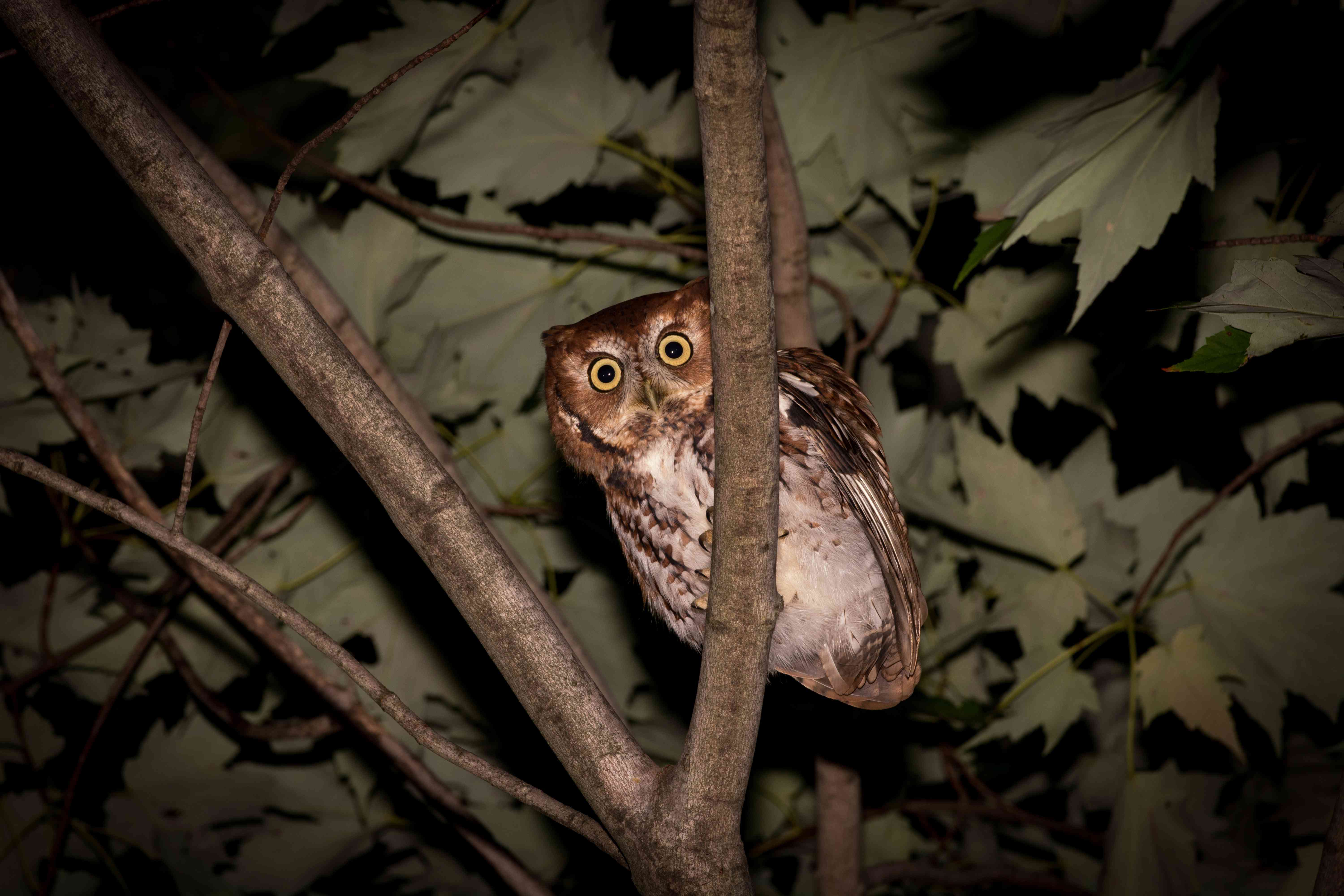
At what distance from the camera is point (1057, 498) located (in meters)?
1.75

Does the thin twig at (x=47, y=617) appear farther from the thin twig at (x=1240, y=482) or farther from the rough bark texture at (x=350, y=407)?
the thin twig at (x=1240, y=482)

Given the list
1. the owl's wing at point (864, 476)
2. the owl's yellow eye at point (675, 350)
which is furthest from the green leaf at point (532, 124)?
the owl's wing at point (864, 476)

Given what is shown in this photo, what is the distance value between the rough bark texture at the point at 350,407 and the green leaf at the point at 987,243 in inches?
24.2

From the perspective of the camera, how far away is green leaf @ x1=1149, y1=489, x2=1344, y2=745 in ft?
5.20

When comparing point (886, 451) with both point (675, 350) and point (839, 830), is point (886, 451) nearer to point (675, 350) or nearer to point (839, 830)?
point (675, 350)

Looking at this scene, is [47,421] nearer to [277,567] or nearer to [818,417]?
[277,567]

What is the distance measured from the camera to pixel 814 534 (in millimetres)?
1373

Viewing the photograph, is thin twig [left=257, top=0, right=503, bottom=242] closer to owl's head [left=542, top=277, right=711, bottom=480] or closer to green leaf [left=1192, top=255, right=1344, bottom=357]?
owl's head [left=542, top=277, right=711, bottom=480]

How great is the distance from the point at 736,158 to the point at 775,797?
2.05 meters

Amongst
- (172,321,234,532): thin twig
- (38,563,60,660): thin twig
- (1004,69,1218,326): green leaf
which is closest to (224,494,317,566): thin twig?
(38,563,60,660): thin twig

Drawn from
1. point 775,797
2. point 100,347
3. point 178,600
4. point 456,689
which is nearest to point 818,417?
point 456,689

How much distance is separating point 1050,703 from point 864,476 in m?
0.87

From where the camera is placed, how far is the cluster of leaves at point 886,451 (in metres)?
1.72

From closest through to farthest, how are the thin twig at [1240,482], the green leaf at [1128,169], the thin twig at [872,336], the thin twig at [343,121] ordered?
the thin twig at [343,121]
the green leaf at [1128,169]
the thin twig at [1240,482]
the thin twig at [872,336]
